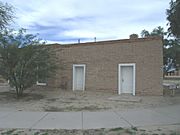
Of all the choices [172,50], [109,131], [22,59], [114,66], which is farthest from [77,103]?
[172,50]

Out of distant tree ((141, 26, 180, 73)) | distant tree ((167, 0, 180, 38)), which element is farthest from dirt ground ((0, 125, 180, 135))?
distant tree ((141, 26, 180, 73))

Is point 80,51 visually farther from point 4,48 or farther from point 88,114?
point 88,114

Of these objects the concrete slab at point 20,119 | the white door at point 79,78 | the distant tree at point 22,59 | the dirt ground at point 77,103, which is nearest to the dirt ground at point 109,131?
the concrete slab at point 20,119

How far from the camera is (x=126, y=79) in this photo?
69.3 ft

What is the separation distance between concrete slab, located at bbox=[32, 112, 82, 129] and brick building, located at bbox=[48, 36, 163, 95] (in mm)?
9382

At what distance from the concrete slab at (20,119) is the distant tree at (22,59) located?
244 inches

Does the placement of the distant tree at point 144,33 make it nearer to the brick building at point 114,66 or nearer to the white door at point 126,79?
the brick building at point 114,66

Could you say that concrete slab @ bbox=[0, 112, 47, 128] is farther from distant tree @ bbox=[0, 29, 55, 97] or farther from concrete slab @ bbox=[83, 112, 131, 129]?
distant tree @ bbox=[0, 29, 55, 97]

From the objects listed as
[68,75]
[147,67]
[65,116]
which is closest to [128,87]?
[147,67]

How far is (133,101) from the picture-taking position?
53.4 ft

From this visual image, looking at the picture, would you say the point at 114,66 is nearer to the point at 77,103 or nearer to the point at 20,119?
the point at 77,103

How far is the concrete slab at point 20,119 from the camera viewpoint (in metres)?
9.57

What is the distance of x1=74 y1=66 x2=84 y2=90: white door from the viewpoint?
23500 millimetres

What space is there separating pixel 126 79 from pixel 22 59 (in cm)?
774
